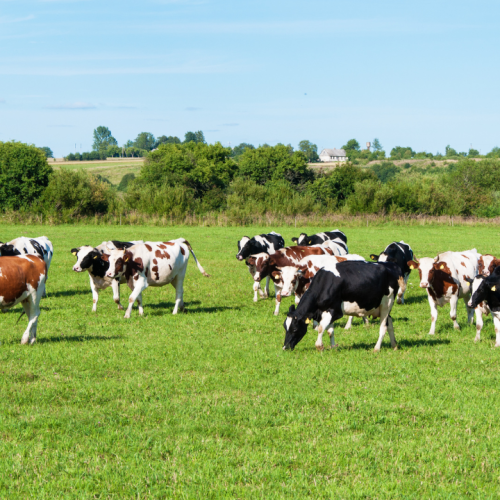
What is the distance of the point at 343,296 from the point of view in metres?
11.0

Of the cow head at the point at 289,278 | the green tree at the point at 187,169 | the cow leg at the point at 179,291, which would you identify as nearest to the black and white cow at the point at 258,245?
the cow leg at the point at 179,291

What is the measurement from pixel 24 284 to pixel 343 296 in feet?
19.6

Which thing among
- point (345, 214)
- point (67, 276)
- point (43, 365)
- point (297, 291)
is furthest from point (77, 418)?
point (345, 214)

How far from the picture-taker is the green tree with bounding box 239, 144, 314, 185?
3506 inches

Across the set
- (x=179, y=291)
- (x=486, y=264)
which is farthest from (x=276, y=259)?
(x=486, y=264)

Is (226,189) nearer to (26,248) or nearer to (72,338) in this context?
(26,248)

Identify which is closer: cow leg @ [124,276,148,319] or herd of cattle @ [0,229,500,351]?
herd of cattle @ [0,229,500,351]

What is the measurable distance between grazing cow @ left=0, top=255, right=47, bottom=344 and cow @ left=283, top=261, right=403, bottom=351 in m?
4.86

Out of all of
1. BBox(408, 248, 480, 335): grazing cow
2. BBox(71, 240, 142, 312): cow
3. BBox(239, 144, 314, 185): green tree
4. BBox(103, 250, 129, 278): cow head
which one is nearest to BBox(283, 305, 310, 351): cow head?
BBox(408, 248, 480, 335): grazing cow

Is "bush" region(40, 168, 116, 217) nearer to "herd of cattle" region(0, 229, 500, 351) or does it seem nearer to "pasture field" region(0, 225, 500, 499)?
"herd of cattle" region(0, 229, 500, 351)

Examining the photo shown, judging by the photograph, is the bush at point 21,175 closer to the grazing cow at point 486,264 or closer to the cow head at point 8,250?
the cow head at point 8,250

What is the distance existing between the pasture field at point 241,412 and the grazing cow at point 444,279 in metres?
0.65

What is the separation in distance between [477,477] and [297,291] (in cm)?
766

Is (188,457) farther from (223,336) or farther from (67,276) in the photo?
(67,276)
